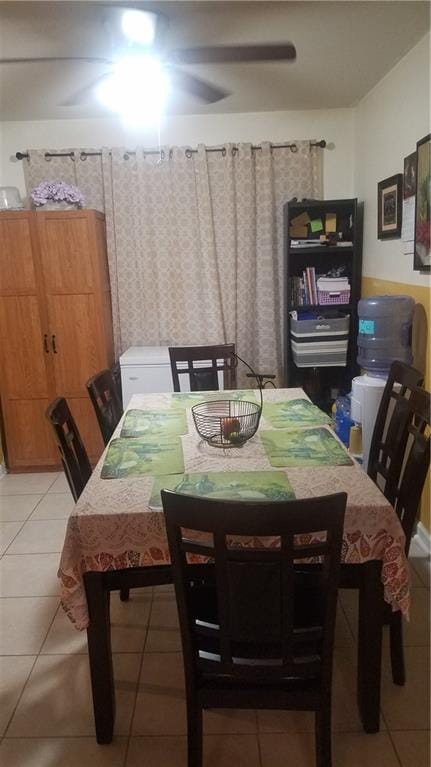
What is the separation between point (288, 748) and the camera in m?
1.49

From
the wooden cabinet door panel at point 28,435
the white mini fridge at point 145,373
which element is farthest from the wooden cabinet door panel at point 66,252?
the wooden cabinet door panel at point 28,435

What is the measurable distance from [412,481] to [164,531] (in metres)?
0.76

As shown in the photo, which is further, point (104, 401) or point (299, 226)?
point (299, 226)

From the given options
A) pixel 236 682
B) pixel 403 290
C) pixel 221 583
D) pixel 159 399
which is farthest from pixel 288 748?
pixel 403 290

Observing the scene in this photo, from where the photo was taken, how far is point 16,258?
3.24 metres

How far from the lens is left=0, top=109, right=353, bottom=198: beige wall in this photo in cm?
350

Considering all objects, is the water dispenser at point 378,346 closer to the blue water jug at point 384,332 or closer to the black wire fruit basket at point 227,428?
the blue water jug at point 384,332

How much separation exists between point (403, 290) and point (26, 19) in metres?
2.19

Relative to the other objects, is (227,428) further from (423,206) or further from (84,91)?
(84,91)

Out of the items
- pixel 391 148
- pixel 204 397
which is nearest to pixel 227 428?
pixel 204 397

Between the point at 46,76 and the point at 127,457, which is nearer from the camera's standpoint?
the point at 127,457

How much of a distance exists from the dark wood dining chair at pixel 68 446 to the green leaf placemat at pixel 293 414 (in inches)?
29.8

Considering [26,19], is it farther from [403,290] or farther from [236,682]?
[236,682]

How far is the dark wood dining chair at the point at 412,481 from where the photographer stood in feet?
4.85
